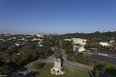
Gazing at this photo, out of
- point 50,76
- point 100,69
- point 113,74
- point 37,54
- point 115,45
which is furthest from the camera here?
point 115,45

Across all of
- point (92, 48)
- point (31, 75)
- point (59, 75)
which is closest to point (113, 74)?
point (59, 75)

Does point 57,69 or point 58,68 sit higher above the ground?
point 58,68

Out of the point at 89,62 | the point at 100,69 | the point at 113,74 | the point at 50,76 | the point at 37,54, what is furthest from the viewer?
the point at 37,54

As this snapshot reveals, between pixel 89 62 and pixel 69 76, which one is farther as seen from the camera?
pixel 89 62

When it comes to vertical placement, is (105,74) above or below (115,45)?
below

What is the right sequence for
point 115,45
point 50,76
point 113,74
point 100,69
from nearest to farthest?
point 50,76
point 113,74
point 100,69
point 115,45

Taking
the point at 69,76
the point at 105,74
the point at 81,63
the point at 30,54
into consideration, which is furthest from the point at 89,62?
the point at 30,54

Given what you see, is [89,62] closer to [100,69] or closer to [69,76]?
[100,69]

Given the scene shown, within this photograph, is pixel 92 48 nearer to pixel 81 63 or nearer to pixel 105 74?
pixel 81 63

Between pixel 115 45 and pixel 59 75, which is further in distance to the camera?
pixel 115 45
